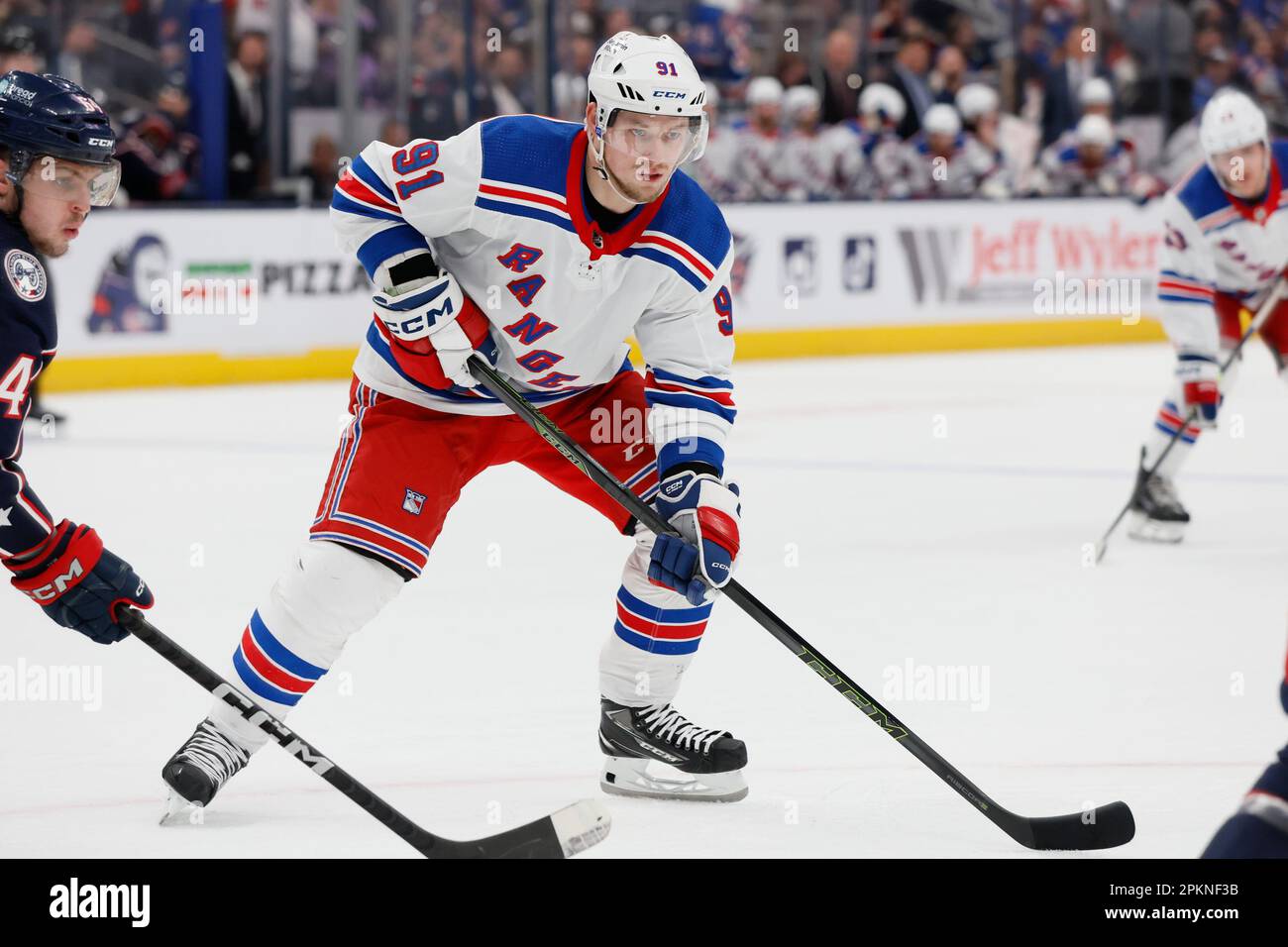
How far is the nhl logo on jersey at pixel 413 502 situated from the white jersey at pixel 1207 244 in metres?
3.27

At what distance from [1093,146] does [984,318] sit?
1.36m

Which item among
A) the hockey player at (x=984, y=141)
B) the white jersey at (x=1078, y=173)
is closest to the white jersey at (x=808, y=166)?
the hockey player at (x=984, y=141)

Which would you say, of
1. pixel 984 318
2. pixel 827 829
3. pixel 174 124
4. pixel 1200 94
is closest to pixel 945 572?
pixel 827 829

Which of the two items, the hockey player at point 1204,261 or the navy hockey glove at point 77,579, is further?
the hockey player at point 1204,261

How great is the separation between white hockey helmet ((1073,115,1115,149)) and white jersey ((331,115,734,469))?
8.86 metres

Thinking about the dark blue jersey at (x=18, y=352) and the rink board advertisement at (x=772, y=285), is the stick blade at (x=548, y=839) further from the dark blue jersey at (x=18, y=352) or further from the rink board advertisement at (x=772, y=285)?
the rink board advertisement at (x=772, y=285)

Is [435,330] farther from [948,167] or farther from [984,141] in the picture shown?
[984,141]

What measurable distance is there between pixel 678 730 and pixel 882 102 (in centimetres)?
853

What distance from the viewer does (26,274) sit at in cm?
249

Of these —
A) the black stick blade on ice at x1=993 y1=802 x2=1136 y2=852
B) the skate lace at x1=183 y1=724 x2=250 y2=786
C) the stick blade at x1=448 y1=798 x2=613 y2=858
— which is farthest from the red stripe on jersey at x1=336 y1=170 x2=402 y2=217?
the black stick blade on ice at x1=993 y1=802 x2=1136 y2=852

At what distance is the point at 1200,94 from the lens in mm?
12469

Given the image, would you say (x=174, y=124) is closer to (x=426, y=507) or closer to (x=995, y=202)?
(x=995, y=202)

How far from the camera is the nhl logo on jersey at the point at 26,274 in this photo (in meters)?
2.47

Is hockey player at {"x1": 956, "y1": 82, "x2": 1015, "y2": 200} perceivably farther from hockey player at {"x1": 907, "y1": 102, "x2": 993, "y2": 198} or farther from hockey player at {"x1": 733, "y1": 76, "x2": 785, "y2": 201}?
hockey player at {"x1": 733, "y1": 76, "x2": 785, "y2": 201}
